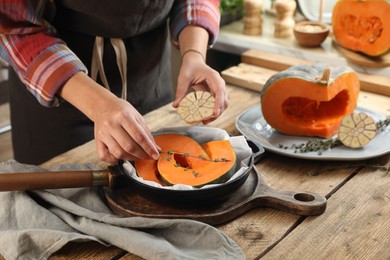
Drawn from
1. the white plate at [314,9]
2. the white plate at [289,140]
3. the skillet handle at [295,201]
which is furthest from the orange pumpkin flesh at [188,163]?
the white plate at [314,9]

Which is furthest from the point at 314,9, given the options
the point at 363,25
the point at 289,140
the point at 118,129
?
the point at 118,129

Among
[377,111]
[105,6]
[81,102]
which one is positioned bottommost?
[377,111]

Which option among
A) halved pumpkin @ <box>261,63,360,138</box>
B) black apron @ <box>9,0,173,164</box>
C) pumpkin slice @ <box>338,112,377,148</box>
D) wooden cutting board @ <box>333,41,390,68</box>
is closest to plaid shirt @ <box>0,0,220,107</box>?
black apron @ <box>9,0,173,164</box>

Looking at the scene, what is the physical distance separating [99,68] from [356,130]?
704 millimetres

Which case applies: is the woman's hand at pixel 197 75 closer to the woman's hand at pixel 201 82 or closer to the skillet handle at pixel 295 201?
the woman's hand at pixel 201 82

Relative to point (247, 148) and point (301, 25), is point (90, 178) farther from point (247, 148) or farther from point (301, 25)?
point (301, 25)

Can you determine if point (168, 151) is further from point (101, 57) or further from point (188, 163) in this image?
point (101, 57)

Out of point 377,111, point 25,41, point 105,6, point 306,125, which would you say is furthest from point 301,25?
point 25,41

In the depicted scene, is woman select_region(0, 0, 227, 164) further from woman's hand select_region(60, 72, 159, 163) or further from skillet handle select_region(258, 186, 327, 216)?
skillet handle select_region(258, 186, 327, 216)

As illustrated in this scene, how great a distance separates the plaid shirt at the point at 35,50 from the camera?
4.72ft

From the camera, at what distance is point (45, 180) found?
1.27m

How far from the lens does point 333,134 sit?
1.63 metres

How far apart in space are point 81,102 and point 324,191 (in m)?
0.58

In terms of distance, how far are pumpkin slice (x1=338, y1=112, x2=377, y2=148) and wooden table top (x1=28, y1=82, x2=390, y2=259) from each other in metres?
0.05
